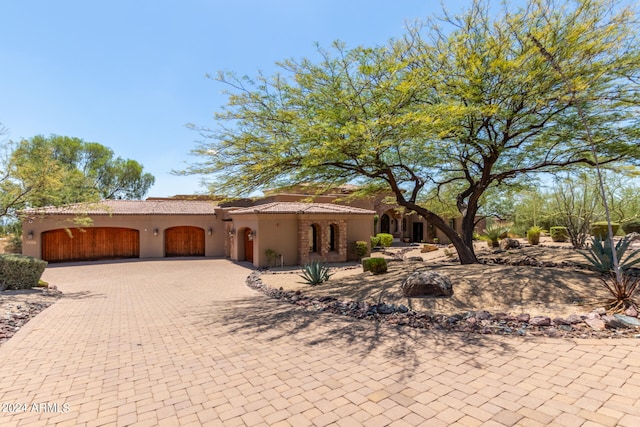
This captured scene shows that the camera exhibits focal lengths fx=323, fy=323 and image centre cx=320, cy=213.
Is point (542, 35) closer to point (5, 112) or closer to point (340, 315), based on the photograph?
point (340, 315)

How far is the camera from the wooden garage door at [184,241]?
969 inches

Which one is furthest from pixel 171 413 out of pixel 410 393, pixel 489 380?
pixel 489 380

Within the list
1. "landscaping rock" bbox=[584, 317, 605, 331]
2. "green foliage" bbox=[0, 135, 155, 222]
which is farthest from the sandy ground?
"green foliage" bbox=[0, 135, 155, 222]

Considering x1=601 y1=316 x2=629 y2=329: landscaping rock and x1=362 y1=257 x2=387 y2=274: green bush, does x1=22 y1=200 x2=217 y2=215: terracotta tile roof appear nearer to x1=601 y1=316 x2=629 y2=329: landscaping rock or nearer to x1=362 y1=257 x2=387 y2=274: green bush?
x1=362 y1=257 x2=387 y2=274: green bush

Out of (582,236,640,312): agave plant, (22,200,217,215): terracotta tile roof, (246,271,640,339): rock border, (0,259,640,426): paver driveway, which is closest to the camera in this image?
(0,259,640,426): paver driveway

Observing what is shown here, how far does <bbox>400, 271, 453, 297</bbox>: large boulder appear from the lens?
8906 millimetres

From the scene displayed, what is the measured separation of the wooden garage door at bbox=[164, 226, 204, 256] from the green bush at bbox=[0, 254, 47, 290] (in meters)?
12.2

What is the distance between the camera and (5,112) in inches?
549

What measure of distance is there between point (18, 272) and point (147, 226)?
1202 cm

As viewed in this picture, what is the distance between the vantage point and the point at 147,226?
2359 centimetres

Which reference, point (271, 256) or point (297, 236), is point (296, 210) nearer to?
point (297, 236)

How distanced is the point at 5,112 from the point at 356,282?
16.6m

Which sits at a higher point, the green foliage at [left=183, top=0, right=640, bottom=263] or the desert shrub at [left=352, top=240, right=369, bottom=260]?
the green foliage at [left=183, top=0, right=640, bottom=263]

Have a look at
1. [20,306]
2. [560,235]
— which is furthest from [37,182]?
[560,235]
